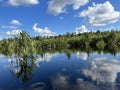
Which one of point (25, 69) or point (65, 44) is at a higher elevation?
point (65, 44)

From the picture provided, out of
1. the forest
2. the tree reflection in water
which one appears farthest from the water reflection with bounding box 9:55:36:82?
the forest

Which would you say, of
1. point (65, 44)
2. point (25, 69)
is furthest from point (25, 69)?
point (65, 44)

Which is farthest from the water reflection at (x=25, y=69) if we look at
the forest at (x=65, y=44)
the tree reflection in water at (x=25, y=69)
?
the forest at (x=65, y=44)

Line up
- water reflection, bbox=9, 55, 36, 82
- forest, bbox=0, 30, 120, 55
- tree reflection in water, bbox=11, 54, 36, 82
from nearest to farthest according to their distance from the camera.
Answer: tree reflection in water, bbox=11, 54, 36, 82 < water reflection, bbox=9, 55, 36, 82 < forest, bbox=0, 30, 120, 55

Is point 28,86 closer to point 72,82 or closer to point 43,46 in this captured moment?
point 72,82

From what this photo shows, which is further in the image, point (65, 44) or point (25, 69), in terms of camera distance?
point (65, 44)

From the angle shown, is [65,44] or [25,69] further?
[65,44]

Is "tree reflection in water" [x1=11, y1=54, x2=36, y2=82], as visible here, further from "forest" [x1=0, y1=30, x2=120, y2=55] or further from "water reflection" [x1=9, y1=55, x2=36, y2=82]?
"forest" [x1=0, y1=30, x2=120, y2=55]

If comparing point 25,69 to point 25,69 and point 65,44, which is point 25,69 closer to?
point 25,69

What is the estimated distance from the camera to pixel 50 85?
24.9 m

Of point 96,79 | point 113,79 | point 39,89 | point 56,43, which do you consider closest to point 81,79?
point 96,79

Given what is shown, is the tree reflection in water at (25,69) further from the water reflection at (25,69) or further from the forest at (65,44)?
the forest at (65,44)

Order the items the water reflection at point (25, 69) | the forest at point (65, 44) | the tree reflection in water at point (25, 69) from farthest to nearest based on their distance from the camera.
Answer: the forest at point (65, 44), the water reflection at point (25, 69), the tree reflection in water at point (25, 69)

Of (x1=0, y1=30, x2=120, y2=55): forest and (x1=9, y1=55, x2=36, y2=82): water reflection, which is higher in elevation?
(x1=0, y1=30, x2=120, y2=55): forest
